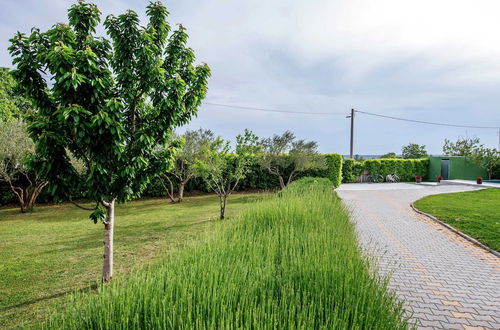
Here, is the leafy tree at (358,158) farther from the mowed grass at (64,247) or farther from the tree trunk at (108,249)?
the tree trunk at (108,249)

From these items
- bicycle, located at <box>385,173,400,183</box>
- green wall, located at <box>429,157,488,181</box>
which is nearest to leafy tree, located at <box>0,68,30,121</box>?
bicycle, located at <box>385,173,400,183</box>

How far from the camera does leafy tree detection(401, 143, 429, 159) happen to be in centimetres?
4041

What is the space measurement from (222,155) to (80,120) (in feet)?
23.9

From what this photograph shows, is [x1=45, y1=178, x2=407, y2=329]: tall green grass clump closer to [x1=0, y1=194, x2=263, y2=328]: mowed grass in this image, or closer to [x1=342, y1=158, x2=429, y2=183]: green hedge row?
[x1=0, y1=194, x2=263, y2=328]: mowed grass

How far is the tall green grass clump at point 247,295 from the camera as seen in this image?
1892mm

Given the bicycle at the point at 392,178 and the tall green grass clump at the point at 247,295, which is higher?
the bicycle at the point at 392,178

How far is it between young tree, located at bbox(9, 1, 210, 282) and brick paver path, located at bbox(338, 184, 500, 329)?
407 centimetres

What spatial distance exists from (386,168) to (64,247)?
28569 millimetres

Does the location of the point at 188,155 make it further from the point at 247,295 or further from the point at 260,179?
the point at 247,295

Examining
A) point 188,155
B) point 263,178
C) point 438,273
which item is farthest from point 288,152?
point 438,273

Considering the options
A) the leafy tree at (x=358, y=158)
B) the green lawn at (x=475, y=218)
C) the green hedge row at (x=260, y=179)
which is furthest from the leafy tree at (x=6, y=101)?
the leafy tree at (x=358, y=158)

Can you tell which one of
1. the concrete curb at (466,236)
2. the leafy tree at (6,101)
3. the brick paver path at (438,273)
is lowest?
the brick paver path at (438,273)

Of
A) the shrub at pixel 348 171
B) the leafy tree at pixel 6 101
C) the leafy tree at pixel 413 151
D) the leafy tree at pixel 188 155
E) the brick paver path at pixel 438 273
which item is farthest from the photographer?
the leafy tree at pixel 413 151

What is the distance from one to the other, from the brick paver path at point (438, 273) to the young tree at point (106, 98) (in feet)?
13.4
